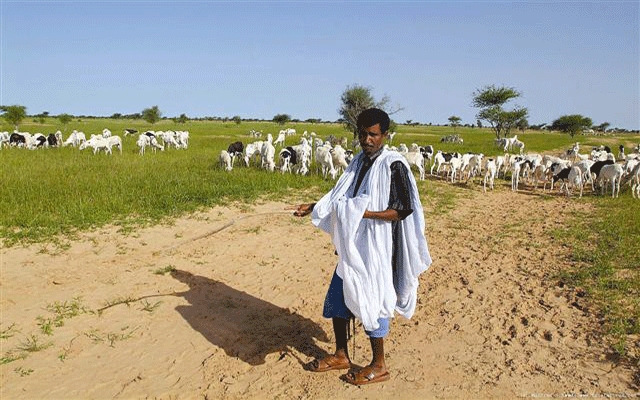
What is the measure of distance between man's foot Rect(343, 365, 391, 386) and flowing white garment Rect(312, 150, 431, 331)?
0.50 meters

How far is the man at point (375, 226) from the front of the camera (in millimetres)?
3104

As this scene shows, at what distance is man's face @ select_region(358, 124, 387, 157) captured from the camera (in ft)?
10.3

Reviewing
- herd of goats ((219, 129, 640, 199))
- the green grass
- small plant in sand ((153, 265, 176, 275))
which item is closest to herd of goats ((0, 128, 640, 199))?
herd of goats ((219, 129, 640, 199))

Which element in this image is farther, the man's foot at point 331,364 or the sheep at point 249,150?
the sheep at point 249,150

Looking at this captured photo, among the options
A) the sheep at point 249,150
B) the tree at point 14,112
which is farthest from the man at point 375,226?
the tree at point 14,112

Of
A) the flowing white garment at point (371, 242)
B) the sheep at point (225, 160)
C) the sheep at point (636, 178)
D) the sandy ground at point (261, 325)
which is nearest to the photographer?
the flowing white garment at point (371, 242)

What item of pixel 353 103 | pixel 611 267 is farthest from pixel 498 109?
pixel 611 267

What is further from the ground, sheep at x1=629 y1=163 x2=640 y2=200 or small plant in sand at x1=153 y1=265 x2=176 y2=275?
sheep at x1=629 y1=163 x2=640 y2=200

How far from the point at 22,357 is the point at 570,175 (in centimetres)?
1408

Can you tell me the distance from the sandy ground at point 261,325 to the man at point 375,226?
0.69m

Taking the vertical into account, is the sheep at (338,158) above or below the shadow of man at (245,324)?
above

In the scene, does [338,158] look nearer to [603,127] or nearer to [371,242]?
[371,242]

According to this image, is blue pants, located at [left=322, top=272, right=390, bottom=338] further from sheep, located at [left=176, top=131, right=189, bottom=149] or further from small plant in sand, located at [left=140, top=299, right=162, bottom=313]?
sheep, located at [left=176, top=131, right=189, bottom=149]

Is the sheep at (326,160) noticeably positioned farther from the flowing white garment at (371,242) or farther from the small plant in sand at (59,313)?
the flowing white garment at (371,242)
